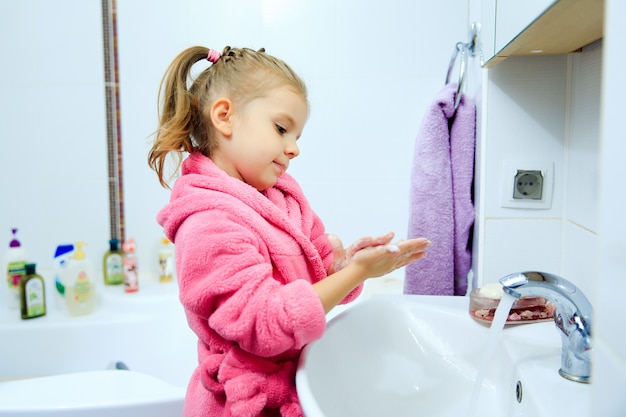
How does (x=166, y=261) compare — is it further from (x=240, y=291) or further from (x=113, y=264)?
(x=240, y=291)

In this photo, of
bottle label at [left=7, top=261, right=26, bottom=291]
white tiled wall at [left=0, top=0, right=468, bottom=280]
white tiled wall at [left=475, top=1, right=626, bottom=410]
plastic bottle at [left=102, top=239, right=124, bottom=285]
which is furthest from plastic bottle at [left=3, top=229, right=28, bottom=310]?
white tiled wall at [left=475, top=1, right=626, bottom=410]

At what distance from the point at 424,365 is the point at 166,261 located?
1152 millimetres

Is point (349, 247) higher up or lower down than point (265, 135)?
lower down

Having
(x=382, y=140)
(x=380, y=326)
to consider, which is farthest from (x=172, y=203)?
(x=382, y=140)

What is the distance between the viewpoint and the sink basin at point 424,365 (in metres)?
0.73

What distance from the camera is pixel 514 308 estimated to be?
87cm

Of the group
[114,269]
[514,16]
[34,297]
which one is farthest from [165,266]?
[514,16]

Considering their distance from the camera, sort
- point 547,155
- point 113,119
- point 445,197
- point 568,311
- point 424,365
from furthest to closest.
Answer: point 113,119 → point 445,197 → point 547,155 → point 424,365 → point 568,311

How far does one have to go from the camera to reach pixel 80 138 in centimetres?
184

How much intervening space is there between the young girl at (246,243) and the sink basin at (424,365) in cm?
6

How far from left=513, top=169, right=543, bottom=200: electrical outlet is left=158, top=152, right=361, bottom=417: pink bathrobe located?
41 centimetres

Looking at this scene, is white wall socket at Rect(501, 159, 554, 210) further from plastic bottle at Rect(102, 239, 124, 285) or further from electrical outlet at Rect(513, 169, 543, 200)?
plastic bottle at Rect(102, 239, 124, 285)

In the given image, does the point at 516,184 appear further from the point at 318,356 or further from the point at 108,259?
the point at 108,259

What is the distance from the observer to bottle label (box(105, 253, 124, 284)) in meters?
1.84
